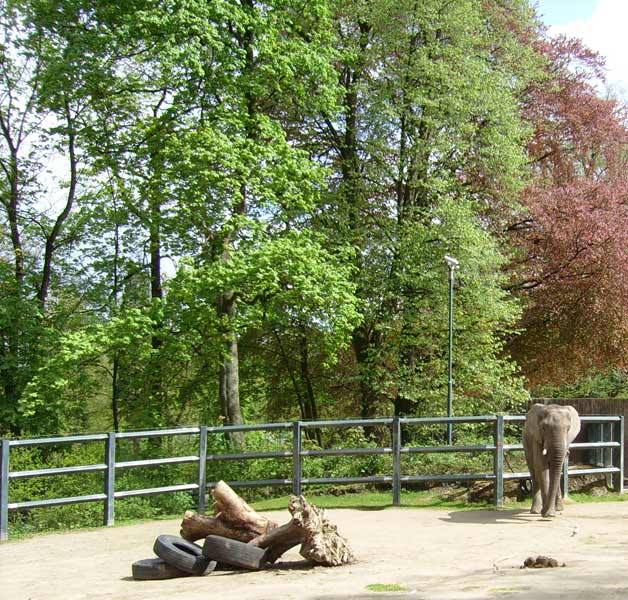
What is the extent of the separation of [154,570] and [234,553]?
30.7 inches

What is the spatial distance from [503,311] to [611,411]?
4779 mm

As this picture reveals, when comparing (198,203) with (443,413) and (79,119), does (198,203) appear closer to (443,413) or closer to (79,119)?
(79,119)

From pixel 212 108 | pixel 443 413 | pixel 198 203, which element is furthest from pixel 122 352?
pixel 443 413

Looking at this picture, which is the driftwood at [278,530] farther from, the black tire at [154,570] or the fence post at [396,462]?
the fence post at [396,462]

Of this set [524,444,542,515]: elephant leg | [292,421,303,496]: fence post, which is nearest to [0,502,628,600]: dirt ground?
[524,444,542,515]: elephant leg

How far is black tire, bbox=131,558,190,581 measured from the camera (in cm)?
852

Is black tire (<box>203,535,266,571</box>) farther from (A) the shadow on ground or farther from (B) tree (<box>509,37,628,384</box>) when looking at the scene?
(B) tree (<box>509,37,628,384</box>)

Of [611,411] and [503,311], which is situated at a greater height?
[503,311]

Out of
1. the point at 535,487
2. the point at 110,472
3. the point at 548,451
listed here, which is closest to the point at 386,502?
the point at 535,487

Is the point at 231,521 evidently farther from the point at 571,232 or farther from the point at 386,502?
the point at 571,232

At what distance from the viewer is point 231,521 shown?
913cm

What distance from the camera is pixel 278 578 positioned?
8102 millimetres

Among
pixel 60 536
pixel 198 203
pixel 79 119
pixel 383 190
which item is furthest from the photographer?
pixel 383 190

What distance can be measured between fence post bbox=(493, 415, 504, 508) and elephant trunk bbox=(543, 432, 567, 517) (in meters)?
1.18
